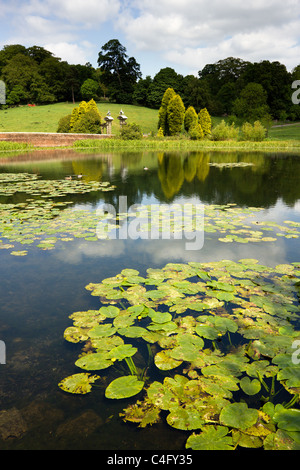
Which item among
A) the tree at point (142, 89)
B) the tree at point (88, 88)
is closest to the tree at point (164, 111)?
the tree at point (142, 89)

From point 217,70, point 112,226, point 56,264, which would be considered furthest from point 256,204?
point 217,70

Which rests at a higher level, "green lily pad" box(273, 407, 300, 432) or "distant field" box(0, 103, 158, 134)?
"distant field" box(0, 103, 158, 134)

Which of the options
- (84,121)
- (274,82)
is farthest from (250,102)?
(84,121)

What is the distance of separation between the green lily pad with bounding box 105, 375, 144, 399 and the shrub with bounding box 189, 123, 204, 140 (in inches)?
1600

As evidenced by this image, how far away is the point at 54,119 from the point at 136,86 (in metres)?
26.0

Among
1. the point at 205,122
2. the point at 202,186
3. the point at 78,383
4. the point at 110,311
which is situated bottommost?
the point at 78,383

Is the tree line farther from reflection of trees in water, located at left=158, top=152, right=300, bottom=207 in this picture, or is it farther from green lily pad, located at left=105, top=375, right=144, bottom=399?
green lily pad, located at left=105, top=375, right=144, bottom=399

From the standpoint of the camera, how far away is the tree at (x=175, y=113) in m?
40.2

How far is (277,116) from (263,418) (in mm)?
71564

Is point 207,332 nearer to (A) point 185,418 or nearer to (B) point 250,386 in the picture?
(B) point 250,386

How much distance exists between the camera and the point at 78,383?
7.08 ft

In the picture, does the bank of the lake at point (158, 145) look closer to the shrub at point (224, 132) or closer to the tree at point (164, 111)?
the shrub at point (224, 132)

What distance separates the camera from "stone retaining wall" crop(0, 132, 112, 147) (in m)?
32.0

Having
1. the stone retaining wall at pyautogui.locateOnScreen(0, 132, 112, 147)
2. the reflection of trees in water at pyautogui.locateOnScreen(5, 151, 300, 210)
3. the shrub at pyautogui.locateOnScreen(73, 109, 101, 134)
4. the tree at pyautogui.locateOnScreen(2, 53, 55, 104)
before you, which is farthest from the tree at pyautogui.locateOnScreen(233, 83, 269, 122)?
the reflection of trees in water at pyautogui.locateOnScreen(5, 151, 300, 210)
